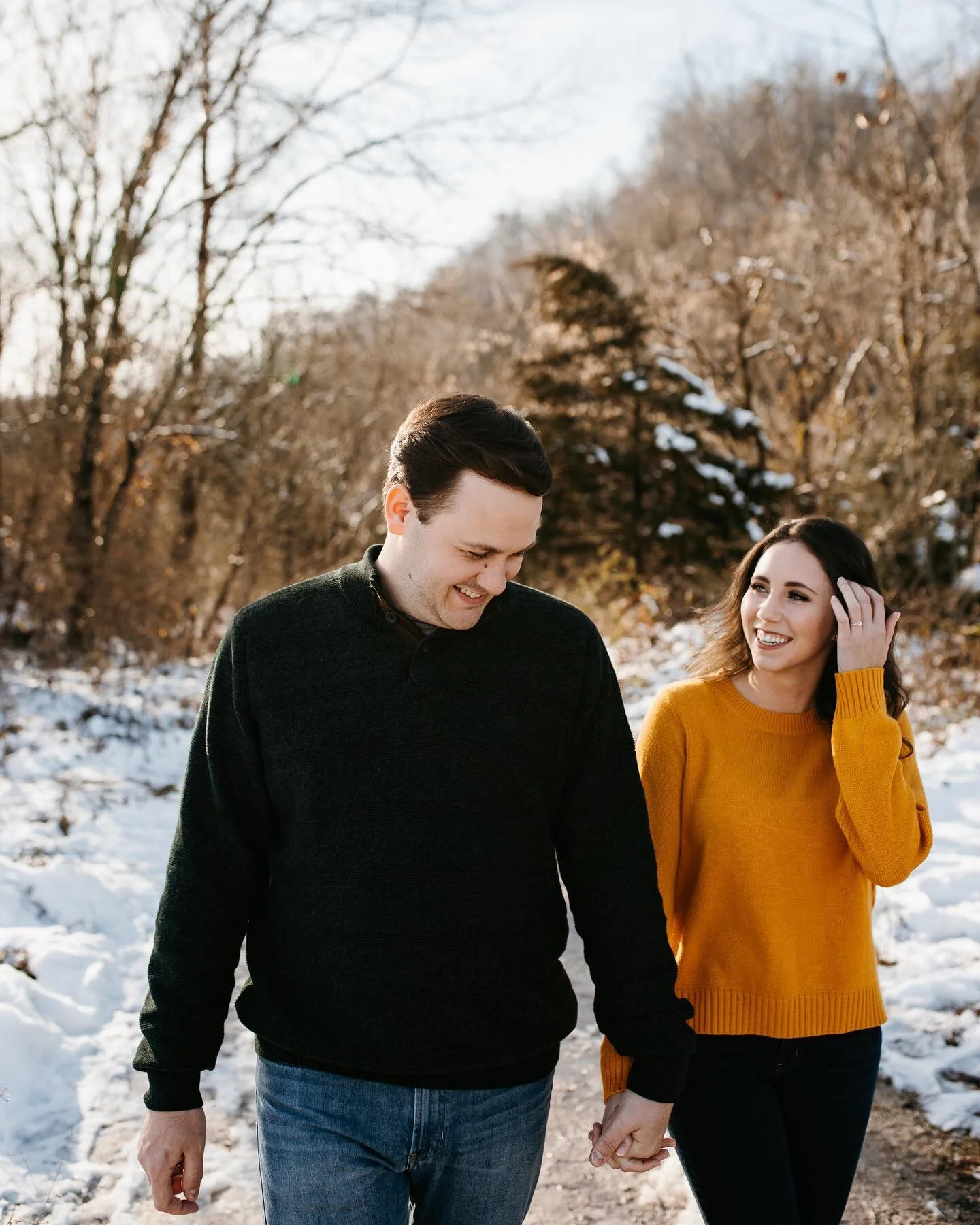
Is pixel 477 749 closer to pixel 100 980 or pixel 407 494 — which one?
pixel 407 494

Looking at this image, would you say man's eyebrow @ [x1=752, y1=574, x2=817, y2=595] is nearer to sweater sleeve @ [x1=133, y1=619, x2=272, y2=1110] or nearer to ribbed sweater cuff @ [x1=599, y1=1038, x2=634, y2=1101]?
ribbed sweater cuff @ [x1=599, y1=1038, x2=634, y2=1101]

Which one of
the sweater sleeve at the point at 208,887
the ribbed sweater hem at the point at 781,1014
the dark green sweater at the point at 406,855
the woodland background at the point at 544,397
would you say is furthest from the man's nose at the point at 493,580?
the woodland background at the point at 544,397

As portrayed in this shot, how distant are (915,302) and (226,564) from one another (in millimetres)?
9145

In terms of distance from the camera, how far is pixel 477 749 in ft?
6.20

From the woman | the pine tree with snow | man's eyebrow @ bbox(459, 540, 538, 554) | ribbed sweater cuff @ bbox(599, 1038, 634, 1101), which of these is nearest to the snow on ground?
ribbed sweater cuff @ bbox(599, 1038, 634, 1101)

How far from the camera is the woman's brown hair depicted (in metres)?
2.46

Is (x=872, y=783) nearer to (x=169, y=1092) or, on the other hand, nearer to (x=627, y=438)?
(x=169, y=1092)

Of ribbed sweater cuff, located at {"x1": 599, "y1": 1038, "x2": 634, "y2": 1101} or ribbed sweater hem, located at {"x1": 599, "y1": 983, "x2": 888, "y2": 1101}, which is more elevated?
ribbed sweater hem, located at {"x1": 599, "y1": 983, "x2": 888, "y2": 1101}

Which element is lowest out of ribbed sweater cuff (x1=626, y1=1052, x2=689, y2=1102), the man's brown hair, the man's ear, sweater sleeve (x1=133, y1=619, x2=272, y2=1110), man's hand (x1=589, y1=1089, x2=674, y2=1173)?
man's hand (x1=589, y1=1089, x2=674, y2=1173)

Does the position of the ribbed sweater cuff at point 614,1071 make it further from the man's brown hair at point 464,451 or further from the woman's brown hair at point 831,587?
the man's brown hair at point 464,451

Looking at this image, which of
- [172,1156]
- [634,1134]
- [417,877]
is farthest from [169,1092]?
[634,1134]

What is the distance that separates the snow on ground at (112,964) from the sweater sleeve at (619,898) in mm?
1772

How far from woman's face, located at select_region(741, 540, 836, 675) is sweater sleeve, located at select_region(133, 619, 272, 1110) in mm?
1178

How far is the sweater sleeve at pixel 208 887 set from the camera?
192 centimetres
